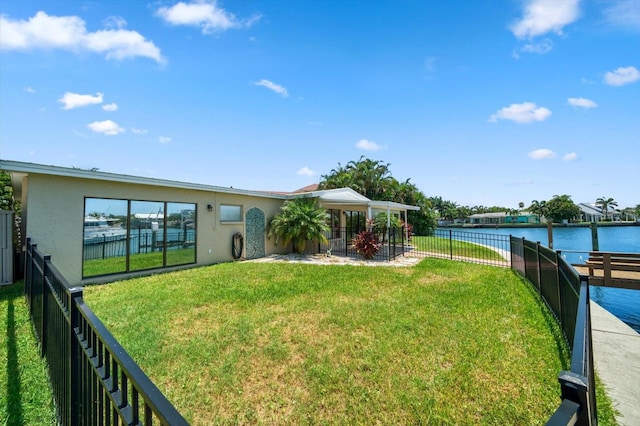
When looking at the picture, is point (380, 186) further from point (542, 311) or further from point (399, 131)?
point (542, 311)

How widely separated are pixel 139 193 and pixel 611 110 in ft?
55.2

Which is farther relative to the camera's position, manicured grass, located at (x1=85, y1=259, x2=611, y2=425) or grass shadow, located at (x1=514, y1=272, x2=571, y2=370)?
grass shadow, located at (x1=514, y1=272, x2=571, y2=370)

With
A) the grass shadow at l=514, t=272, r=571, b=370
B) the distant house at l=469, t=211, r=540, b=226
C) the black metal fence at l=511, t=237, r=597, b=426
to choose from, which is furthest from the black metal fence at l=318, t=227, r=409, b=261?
the distant house at l=469, t=211, r=540, b=226

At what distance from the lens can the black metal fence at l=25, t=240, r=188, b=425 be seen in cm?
112

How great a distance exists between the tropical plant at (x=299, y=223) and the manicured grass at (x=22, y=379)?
28.2 ft

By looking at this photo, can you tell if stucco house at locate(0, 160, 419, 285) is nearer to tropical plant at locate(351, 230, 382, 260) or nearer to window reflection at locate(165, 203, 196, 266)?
window reflection at locate(165, 203, 196, 266)

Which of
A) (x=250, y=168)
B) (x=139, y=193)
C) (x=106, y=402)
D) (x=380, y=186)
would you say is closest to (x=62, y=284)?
(x=106, y=402)

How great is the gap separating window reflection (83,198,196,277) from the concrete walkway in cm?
1079

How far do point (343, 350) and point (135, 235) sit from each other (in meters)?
7.92

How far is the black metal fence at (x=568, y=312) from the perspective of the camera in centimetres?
101

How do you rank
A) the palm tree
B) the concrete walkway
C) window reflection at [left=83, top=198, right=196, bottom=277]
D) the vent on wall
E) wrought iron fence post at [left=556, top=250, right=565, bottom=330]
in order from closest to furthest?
the concrete walkway
wrought iron fence post at [left=556, top=250, right=565, bottom=330]
the vent on wall
window reflection at [left=83, top=198, right=196, bottom=277]
the palm tree

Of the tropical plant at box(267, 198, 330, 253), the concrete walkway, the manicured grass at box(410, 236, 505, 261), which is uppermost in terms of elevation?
the tropical plant at box(267, 198, 330, 253)

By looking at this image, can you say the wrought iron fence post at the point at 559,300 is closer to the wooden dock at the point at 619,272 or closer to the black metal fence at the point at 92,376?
the wooden dock at the point at 619,272

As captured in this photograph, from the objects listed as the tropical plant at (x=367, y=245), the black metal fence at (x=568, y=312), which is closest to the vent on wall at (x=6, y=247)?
the black metal fence at (x=568, y=312)
